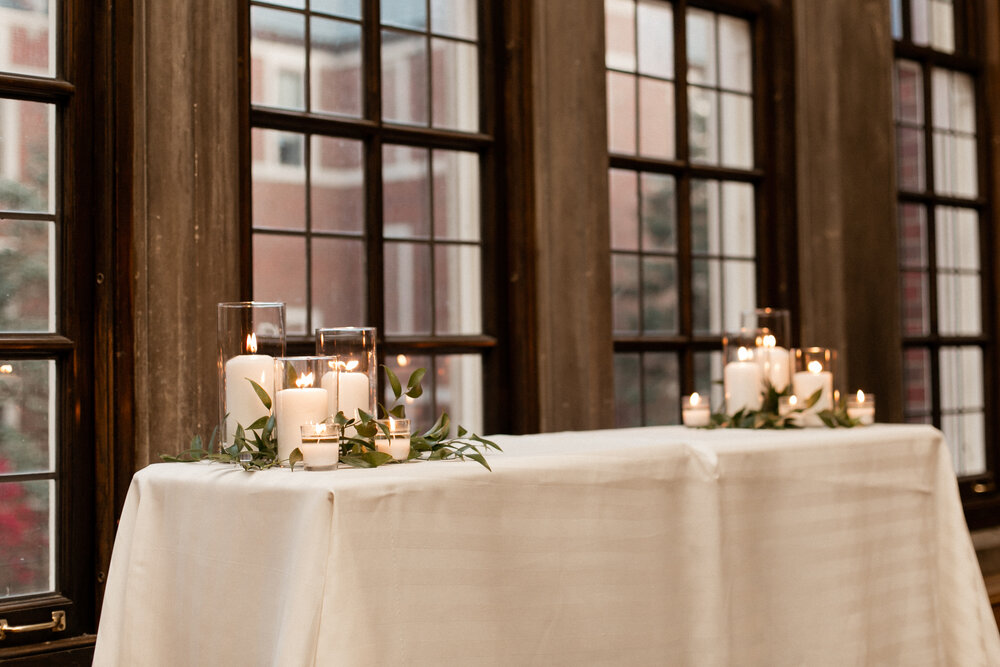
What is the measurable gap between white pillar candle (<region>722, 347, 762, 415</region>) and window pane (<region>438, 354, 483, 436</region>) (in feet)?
2.71

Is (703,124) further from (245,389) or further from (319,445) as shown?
(319,445)

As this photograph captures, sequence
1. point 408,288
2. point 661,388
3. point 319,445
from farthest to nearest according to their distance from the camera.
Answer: point 661,388 < point 408,288 < point 319,445

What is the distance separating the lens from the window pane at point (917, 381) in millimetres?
4750

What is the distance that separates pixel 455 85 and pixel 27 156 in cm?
133

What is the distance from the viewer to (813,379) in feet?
9.20

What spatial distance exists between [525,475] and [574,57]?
1925mm

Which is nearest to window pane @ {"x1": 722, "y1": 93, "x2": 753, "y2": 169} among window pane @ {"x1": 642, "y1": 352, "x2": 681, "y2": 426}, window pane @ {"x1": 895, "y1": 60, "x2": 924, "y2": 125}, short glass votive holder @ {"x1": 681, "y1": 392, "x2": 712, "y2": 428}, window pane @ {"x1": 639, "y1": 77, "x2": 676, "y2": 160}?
window pane @ {"x1": 639, "y1": 77, "x2": 676, "y2": 160}

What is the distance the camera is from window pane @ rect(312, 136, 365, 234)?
2977 millimetres

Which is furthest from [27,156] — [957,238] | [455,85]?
[957,238]

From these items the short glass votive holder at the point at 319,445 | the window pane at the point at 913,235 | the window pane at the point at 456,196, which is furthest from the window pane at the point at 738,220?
the short glass votive holder at the point at 319,445

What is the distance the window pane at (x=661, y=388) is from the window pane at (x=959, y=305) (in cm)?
179

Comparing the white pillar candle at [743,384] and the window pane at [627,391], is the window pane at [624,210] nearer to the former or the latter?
the window pane at [627,391]

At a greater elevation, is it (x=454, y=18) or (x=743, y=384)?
(x=454, y=18)

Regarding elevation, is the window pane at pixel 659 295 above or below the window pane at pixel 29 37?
below
